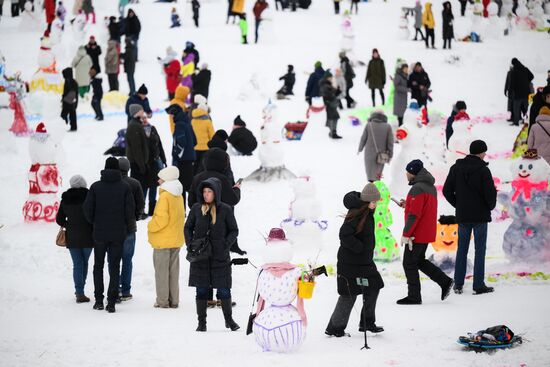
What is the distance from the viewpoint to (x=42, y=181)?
13500mm

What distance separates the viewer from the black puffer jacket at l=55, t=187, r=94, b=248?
10148mm

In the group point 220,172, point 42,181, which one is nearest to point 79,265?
point 220,172

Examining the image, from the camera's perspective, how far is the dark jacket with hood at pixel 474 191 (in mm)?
9914

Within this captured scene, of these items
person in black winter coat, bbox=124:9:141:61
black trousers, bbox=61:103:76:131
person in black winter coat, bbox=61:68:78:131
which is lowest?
black trousers, bbox=61:103:76:131

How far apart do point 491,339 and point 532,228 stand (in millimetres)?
3282

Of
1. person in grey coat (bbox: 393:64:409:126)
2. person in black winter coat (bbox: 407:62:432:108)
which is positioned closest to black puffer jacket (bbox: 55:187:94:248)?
person in grey coat (bbox: 393:64:409:126)

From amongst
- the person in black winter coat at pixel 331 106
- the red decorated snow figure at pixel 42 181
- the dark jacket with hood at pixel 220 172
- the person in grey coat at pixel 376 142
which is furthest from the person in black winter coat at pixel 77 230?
the person in black winter coat at pixel 331 106

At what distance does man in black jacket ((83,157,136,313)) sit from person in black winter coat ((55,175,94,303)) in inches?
13.1

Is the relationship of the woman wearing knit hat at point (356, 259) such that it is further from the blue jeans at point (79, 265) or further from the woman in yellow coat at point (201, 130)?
the woman in yellow coat at point (201, 130)

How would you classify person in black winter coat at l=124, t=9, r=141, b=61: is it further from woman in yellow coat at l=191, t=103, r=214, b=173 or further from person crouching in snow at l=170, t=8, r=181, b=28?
woman in yellow coat at l=191, t=103, r=214, b=173

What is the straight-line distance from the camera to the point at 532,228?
1088 centimetres

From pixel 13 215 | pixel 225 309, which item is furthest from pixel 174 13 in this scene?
pixel 225 309

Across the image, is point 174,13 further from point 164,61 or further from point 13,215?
point 13,215

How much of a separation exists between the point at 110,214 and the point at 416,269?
323 cm
